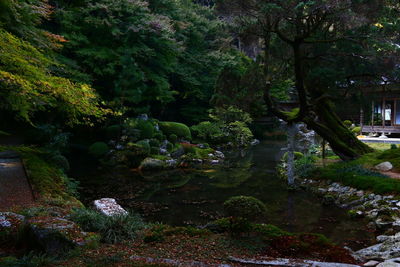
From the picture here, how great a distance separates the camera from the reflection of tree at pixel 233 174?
1400 centimetres

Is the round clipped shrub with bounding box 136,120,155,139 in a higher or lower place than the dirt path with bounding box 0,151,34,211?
higher

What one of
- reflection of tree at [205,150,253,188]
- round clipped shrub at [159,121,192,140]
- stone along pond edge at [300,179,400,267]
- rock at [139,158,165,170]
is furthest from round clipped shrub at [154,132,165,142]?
stone along pond edge at [300,179,400,267]

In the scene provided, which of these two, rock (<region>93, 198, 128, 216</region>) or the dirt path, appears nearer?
the dirt path

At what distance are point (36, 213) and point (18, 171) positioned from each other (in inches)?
172

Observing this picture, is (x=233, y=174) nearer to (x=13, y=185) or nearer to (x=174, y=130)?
(x=174, y=130)

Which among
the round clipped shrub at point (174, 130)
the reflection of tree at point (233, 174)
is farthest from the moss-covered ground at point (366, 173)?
the round clipped shrub at point (174, 130)

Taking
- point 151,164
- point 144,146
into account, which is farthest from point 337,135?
point 144,146

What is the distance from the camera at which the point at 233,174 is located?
631 inches

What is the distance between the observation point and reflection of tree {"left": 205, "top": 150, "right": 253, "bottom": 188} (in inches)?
551

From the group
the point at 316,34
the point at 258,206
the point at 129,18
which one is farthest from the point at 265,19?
the point at 129,18

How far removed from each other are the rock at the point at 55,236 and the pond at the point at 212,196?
3837 mm

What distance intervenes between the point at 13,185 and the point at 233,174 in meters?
9.99

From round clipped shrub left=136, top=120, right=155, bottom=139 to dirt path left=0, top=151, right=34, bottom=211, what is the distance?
9.46 m

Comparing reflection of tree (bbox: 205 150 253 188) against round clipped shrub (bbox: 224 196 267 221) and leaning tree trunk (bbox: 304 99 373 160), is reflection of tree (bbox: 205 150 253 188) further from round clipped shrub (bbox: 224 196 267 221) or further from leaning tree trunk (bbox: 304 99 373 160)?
round clipped shrub (bbox: 224 196 267 221)
